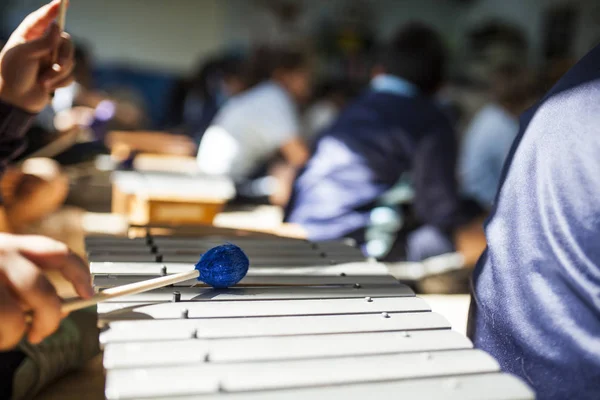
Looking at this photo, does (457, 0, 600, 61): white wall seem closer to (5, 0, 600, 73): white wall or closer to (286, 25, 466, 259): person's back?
(5, 0, 600, 73): white wall

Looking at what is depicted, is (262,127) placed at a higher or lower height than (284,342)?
higher

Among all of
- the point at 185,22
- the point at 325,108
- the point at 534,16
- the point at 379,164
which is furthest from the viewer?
the point at 185,22

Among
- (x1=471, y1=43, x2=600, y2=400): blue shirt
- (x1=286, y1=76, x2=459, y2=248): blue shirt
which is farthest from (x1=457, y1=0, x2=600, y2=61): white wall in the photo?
(x1=471, y1=43, x2=600, y2=400): blue shirt

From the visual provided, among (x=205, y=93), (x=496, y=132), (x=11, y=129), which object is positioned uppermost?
(x=205, y=93)

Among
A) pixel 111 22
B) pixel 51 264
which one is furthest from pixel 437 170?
pixel 111 22

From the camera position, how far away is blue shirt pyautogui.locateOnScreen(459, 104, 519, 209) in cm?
428

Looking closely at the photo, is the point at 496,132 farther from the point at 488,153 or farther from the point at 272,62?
the point at 272,62

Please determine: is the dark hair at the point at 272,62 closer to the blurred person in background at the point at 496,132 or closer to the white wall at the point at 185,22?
the blurred person in background at the point at 496,132

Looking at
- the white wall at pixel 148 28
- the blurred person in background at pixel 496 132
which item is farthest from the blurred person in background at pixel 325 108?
the white wall at pixel 148 28

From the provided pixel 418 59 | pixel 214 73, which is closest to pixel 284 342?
pixel 418 59

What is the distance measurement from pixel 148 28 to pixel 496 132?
789cm

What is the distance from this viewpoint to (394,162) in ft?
9.95

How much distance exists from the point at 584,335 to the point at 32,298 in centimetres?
91

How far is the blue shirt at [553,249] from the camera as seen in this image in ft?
3.62
